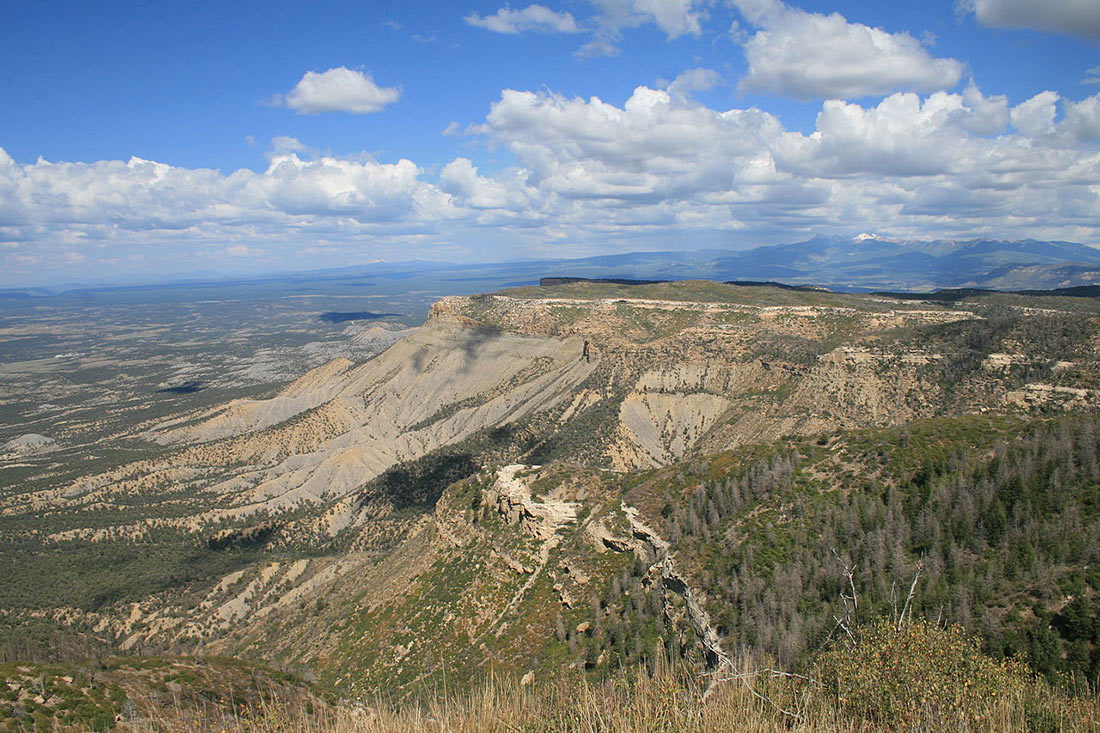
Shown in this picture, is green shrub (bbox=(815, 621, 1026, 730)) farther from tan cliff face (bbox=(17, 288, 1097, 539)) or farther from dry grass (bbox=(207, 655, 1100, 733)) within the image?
tan cliff face (bbox=(17, 288, 1097, 539))

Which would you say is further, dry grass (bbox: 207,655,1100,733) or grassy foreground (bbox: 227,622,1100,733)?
grassy foreground (bbox: 227,622,1100,733)

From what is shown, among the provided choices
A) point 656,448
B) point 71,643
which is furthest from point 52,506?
point 656,448

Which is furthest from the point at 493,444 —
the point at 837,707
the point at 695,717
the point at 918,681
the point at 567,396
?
the point at 695,717

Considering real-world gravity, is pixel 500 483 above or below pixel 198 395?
above

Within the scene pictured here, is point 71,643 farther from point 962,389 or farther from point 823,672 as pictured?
point 962,389

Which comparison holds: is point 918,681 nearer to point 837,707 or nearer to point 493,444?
point 837,707

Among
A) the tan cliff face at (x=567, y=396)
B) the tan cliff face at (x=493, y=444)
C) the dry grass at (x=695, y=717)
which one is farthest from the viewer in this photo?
the tan cliff face at (x=567, y=396)

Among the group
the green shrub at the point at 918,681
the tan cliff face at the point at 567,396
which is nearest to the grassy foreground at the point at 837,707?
the green shrub at the point at 918,681

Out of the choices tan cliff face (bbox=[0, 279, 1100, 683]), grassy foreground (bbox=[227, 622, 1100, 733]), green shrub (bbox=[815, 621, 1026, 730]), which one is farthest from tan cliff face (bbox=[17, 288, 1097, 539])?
grassy foreground (bbox=[227, 622, 1100, 733])

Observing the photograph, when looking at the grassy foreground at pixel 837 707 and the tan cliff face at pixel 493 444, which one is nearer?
the grassy foreground at pixel 837 707

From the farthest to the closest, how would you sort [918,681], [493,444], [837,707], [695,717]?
[493,444]
[837,707]
[918,681]
[695,717]

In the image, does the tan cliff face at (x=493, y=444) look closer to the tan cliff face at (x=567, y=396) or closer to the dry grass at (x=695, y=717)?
the tan cliff face at (x=567, y=396)
